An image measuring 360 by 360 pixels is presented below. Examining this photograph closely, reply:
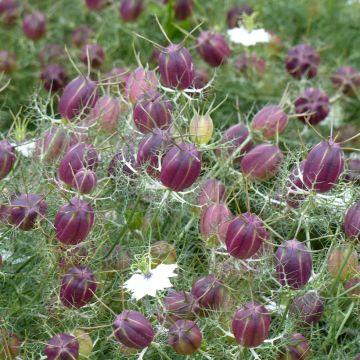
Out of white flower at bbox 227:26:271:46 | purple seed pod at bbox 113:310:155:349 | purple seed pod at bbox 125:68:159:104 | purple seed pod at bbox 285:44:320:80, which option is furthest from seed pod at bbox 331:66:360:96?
purple seed pod at bbox 113:310:155:349

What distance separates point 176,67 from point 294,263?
41cm

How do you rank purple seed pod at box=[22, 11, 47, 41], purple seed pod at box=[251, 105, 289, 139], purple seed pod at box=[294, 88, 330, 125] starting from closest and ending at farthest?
purple seed pod at box=[251, 105, 289, 139], purple seed pod at box=[294, 88, 330, 125], purple seed pod at box=[22, 11, 47, 41]

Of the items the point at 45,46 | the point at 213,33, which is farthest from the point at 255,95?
the point at 45,46

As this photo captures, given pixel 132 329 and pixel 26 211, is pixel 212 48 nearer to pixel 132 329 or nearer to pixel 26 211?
pixel 26 211

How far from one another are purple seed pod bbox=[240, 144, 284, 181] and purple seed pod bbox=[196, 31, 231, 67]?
498 millimetres

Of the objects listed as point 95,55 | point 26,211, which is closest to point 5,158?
point 26,211

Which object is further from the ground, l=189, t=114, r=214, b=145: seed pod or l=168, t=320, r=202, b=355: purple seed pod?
l=189, t=114, r=214, b=145: seed pod

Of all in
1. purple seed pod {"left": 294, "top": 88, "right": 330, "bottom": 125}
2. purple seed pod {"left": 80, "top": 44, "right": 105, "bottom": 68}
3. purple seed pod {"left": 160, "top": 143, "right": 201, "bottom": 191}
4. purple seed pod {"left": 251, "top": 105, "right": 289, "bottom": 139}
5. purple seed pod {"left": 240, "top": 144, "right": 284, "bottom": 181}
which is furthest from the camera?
purple seed pod {"left": 80, "top": 44, "right": 105, "bottom": 68}

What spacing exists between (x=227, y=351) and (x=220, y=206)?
0.23 meters

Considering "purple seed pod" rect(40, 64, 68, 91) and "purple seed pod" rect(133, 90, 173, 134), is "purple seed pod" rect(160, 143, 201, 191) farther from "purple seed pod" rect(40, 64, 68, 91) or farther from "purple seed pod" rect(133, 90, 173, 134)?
"purple seed pod" rect(40, 64, 68, 91)

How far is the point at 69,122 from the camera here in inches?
64.2

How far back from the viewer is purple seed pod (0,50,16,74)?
2334mm

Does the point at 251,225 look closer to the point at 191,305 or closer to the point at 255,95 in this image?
the point at 191,305

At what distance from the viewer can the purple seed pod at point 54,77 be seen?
2240 mm
